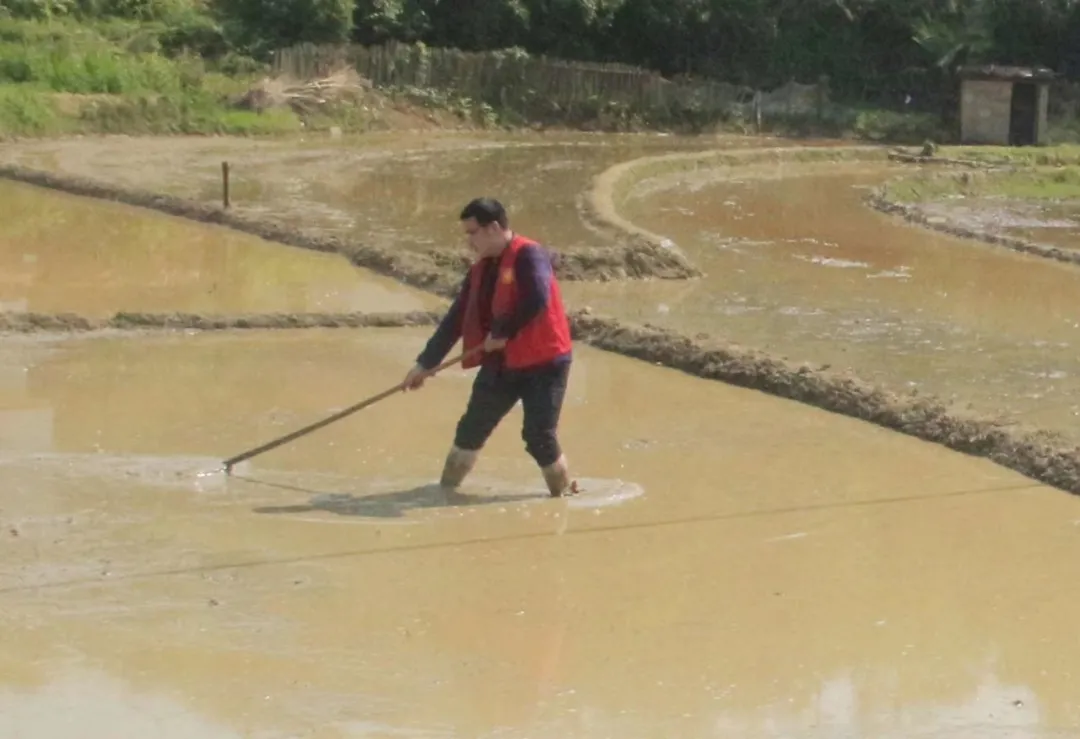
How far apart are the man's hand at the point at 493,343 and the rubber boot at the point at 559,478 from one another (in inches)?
19.1

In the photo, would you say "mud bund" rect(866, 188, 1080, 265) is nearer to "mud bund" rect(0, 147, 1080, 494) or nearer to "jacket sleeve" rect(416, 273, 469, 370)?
"mud bund" rect(0, 147, 1080, 494)

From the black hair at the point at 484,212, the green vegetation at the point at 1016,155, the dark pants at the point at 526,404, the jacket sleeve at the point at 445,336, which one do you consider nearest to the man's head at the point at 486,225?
the black hair at the point at 484,212

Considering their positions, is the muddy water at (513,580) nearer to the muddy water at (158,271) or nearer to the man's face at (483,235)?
the man's face at (483,235)

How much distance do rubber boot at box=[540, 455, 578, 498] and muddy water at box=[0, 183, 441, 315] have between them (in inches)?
183

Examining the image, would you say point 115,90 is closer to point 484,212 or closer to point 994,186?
point 994,186

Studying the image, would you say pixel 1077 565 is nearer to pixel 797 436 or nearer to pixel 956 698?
pixel 956 698

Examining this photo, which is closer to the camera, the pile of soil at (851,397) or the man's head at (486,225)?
the man's head at (486,225)

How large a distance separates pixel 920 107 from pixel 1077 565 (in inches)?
1200

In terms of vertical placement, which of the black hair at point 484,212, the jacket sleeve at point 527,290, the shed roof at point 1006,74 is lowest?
the jacket sleeve at point 527,290

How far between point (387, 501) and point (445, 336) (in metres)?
0.69

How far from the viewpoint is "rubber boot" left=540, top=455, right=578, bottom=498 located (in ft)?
20.7

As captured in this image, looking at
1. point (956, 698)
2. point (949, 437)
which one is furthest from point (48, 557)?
point (949, 437)

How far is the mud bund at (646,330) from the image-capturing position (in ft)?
23.7

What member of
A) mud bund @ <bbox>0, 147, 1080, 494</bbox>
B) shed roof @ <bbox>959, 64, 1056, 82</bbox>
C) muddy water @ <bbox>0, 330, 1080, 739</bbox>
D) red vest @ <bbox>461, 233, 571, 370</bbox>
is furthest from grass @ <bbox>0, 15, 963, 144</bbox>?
red vest @ <bbox>461, 233, 571, 370</bbox>
